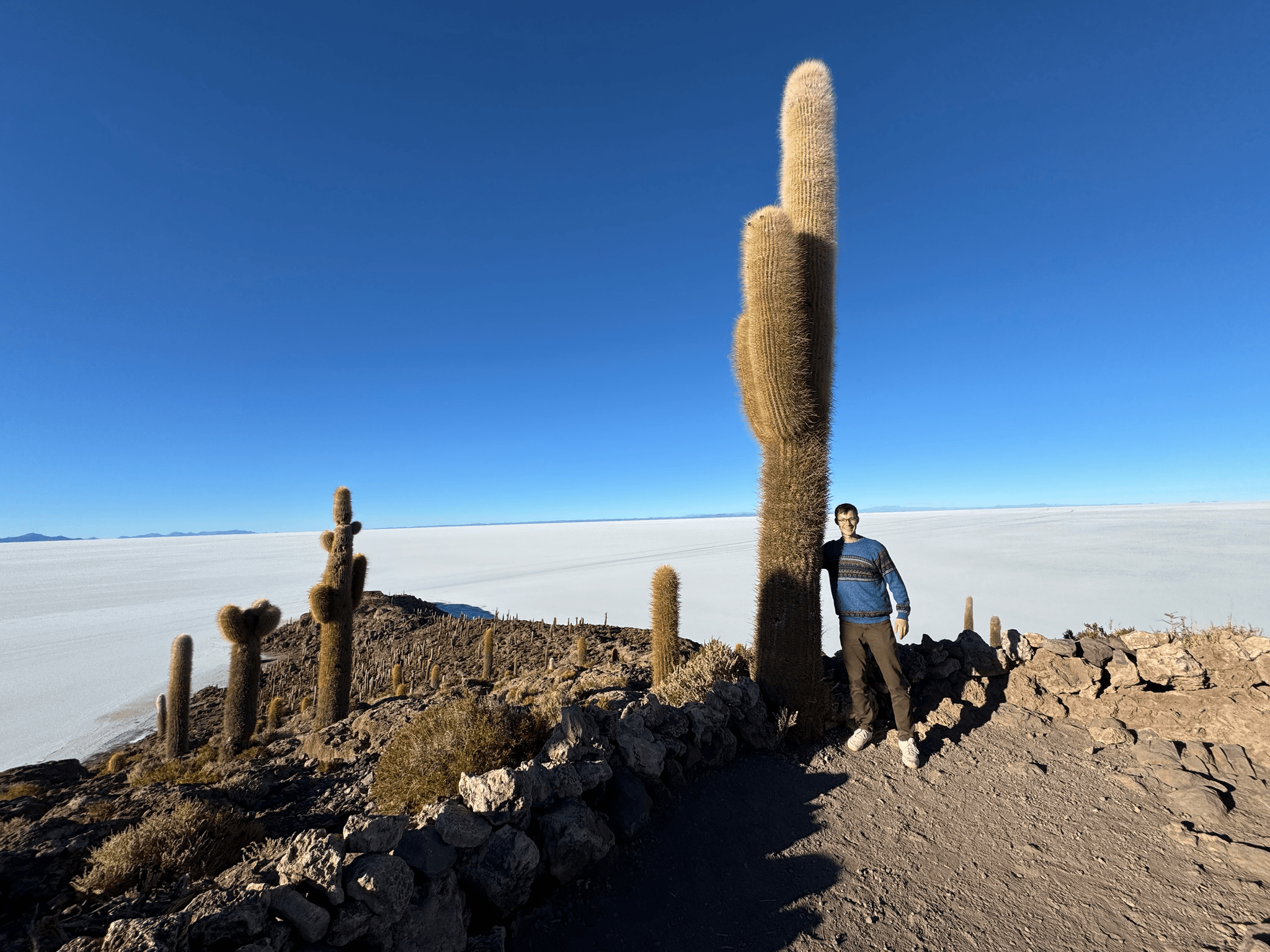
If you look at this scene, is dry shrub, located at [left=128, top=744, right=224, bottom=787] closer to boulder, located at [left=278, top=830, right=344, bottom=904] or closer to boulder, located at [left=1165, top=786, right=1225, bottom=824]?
boulder, located at [left=278, top=830, right=344, bottom=904]

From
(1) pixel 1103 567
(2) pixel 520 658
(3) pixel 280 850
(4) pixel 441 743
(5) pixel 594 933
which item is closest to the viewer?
(3) pixel 280 850

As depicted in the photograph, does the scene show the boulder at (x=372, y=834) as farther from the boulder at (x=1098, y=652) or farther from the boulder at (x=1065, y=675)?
the boulder at (x=1098, y=652)

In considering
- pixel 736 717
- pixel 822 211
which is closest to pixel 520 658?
pixel 736 717

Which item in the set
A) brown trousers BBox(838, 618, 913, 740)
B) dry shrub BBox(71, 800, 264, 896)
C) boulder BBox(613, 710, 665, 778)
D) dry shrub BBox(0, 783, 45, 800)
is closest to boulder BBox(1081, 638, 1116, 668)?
brown trousers BBox(838, 618, 913, 740)

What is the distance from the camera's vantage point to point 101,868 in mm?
2635

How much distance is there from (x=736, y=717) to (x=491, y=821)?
2.63 m

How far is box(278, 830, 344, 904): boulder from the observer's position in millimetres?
2254

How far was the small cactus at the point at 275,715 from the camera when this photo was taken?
1080 centimetres

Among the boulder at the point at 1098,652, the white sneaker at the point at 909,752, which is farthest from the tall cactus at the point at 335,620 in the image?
the boulder at the point at 1098,652

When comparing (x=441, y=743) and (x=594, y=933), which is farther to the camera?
(x=441, y=743)

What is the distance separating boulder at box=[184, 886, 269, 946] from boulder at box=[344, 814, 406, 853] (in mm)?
392

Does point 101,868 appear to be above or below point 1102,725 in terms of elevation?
above

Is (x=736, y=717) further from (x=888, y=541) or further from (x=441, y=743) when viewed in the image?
(x=888, y=541)

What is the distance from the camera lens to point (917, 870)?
3.35 metres
